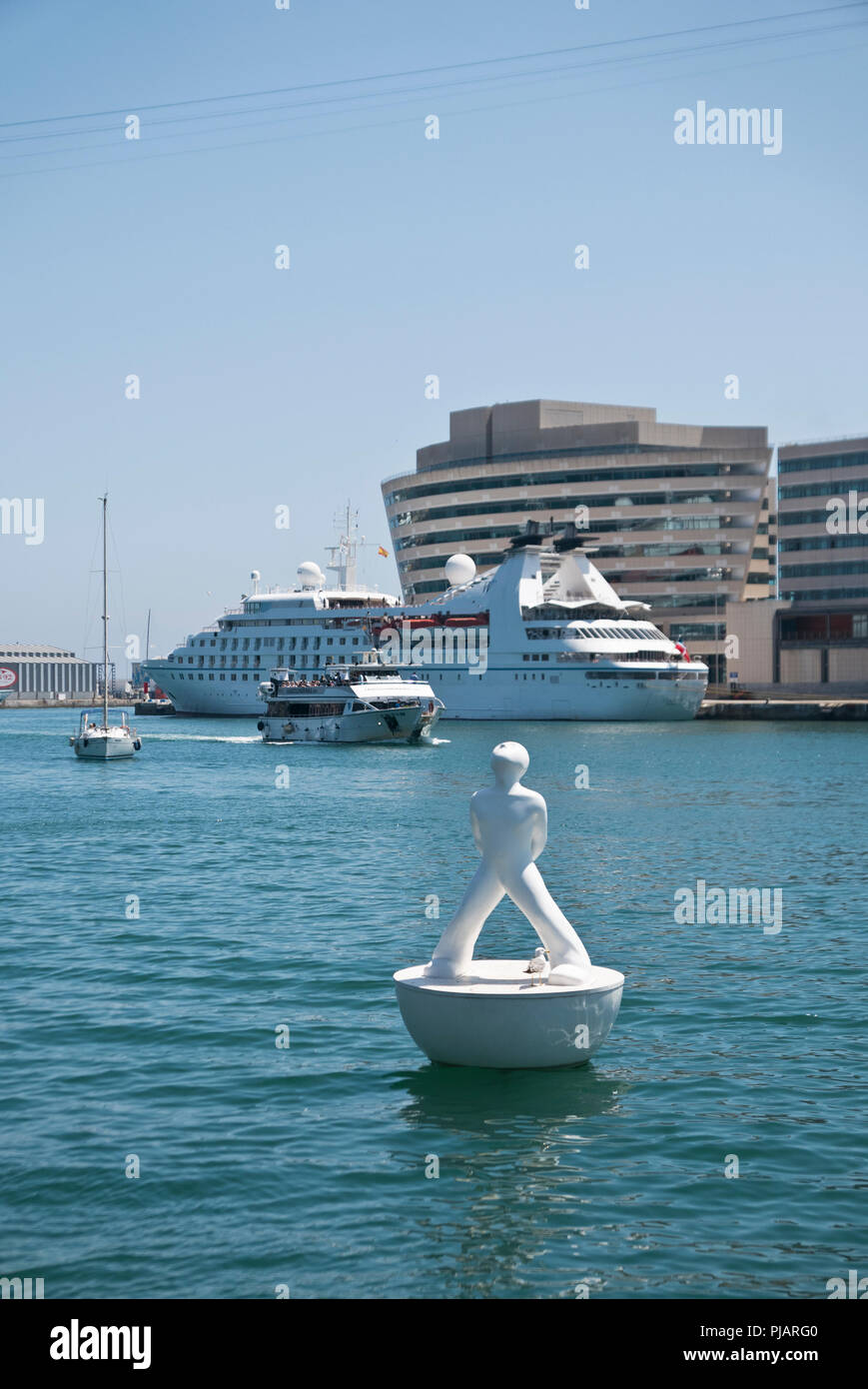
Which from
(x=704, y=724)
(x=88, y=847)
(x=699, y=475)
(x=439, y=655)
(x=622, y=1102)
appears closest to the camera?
(x=622, y=1102)

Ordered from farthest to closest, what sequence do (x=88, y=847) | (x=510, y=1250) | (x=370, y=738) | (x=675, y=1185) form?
(x=370, y=738)
(x=88, y=847)
(x=675, y=1185)
(x=510, y=1250)

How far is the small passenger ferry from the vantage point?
87312mm

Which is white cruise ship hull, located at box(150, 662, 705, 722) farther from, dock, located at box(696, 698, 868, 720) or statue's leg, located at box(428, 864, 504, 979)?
statue's leg, located at box(428, 864, 504, 979)

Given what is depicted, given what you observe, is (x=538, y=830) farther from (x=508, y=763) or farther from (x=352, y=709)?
(x=352, y=709)

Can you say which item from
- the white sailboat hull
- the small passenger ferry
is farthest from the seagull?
the small passenger ferry

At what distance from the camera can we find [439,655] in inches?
4882

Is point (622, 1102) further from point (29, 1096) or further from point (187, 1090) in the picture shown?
point (29, 1096)

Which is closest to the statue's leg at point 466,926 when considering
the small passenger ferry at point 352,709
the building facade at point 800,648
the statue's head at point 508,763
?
the statue's head at point 508,763

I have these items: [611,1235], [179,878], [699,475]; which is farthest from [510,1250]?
[699,475]

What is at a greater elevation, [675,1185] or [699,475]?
Result: [699,475]

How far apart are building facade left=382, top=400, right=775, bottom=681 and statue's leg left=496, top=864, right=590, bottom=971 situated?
413 feet

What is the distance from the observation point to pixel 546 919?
1270cm

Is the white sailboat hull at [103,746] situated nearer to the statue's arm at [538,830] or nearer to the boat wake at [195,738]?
the boat wake at [195,738]

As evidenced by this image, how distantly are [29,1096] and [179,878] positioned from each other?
52.3 feet
